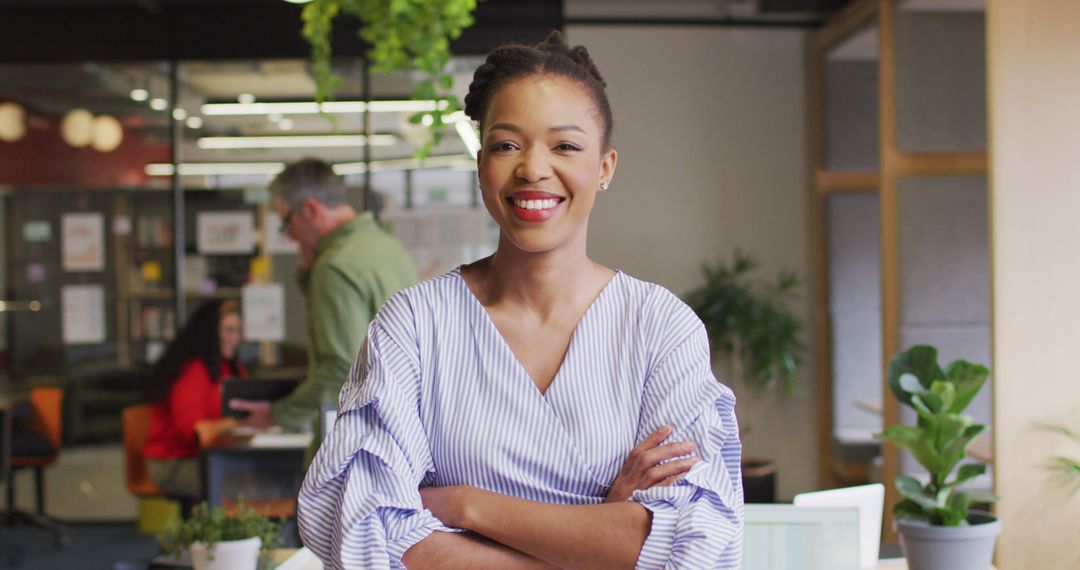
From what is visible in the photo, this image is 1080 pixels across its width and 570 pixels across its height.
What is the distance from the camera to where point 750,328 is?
21.5 feet

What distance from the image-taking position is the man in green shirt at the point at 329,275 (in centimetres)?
354

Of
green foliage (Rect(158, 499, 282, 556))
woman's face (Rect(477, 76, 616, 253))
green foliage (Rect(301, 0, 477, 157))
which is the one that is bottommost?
green foliage (Rect(158, 499, 282, 556))

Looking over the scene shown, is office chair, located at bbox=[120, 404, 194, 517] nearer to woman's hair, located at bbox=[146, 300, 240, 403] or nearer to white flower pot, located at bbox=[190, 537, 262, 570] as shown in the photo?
woman's hair, located at bbox=[146, 300, 240, 403]

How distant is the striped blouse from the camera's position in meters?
1.33

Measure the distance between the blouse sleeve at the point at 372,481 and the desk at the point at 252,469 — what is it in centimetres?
280

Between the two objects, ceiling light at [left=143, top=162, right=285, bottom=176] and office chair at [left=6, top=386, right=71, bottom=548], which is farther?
ceiling light at [left=143, top=162, right=285, bottom=176]

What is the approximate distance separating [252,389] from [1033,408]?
9.94ft

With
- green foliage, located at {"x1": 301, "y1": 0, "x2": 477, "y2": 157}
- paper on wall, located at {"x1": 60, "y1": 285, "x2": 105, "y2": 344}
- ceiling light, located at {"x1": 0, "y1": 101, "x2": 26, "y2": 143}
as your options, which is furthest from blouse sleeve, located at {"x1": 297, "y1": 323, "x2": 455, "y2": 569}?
ceiling light, located at {"x1": 0, "y1": 101, "x2": 26, "y2": 143}

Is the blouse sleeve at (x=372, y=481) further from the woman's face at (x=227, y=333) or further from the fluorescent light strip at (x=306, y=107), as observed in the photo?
the fluorescent light strip at (x=306, y=107)

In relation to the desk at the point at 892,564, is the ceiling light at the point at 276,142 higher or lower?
higher

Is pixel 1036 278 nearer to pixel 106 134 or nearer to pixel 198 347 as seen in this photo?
pixel 198 347

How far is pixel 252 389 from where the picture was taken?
415cm

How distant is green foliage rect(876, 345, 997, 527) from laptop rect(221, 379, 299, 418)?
237 centimetres

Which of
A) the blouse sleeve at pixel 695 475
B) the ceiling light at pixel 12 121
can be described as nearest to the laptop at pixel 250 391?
the blouse sleeve at pixel 695 475
